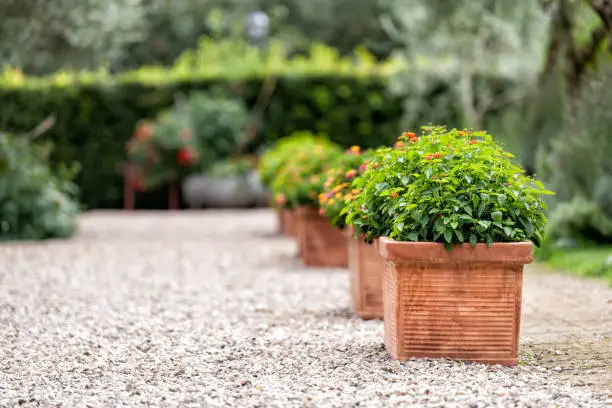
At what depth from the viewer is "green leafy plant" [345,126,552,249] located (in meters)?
3.89

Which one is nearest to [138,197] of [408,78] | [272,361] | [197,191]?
[197,191]

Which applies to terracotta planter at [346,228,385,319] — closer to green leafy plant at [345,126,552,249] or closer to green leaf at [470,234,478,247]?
green leafy plant at [345,126,552,249]

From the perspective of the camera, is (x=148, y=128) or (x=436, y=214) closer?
(x=436, y=214)

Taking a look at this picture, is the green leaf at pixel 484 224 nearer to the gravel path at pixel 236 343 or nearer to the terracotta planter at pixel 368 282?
the gravel path at pixel 236 343

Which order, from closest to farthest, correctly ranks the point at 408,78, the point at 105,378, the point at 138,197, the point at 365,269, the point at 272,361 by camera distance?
the point at 105,378, the point at 272,361, the point at 365,269, the point at 408,78, the point at 138,197

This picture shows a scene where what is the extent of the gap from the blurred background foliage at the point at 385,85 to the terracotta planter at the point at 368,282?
3.36 m

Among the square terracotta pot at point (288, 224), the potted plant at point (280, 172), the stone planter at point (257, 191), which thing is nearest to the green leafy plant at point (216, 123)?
the stone planter at point (257, 191)

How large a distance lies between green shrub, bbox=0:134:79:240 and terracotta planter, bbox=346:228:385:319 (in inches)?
250

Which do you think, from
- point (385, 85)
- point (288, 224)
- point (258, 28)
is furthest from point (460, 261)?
point (258, 28)

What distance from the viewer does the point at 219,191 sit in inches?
657

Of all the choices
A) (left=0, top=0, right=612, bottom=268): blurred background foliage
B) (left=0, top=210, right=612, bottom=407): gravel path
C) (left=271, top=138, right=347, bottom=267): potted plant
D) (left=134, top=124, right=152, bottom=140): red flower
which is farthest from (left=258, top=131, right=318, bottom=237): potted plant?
(left=134, top=124, right=152, bottom=140): red flower

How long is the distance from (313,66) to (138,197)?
4.17 meters

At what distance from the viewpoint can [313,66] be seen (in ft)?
56.6

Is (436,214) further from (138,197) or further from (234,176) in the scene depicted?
(138,197)
